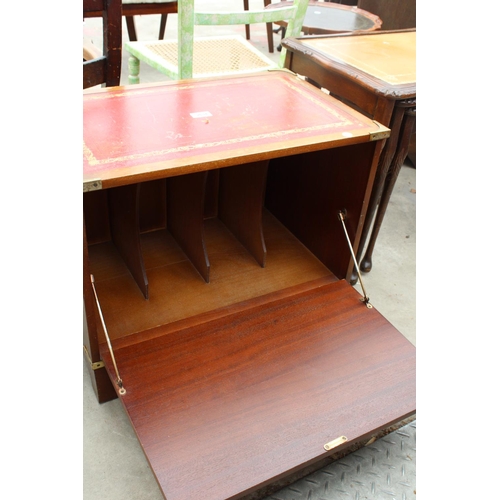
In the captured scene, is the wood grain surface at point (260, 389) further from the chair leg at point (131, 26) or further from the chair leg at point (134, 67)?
the chair leg at point (131, 26)

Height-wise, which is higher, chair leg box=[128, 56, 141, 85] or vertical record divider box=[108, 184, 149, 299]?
chair leg box=[128, 56, 141, 85]

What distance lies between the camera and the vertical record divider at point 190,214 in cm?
133

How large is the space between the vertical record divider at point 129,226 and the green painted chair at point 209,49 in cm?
58

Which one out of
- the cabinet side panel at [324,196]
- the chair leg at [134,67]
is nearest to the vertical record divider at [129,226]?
the cabinet side panel at [324,196]

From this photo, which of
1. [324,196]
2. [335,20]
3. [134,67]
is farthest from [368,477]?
[335,20]

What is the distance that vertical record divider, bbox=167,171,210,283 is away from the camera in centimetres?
133

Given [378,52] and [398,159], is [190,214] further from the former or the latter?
[378,52]

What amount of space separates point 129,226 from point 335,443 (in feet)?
2.35

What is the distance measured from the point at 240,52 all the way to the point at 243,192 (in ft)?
2.86

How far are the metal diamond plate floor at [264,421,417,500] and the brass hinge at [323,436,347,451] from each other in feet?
0.62

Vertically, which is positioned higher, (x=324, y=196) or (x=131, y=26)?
(x=131, y=26)

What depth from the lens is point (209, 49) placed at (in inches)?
82.4

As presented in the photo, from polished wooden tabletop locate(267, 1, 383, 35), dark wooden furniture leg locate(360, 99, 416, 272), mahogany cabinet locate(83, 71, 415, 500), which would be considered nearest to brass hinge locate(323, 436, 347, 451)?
mahogany cabinet locate(83, 71, 415, 500)

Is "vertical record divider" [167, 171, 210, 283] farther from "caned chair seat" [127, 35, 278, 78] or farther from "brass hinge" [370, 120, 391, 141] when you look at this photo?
"caned chair seat" [127, 35, 278, 78]
